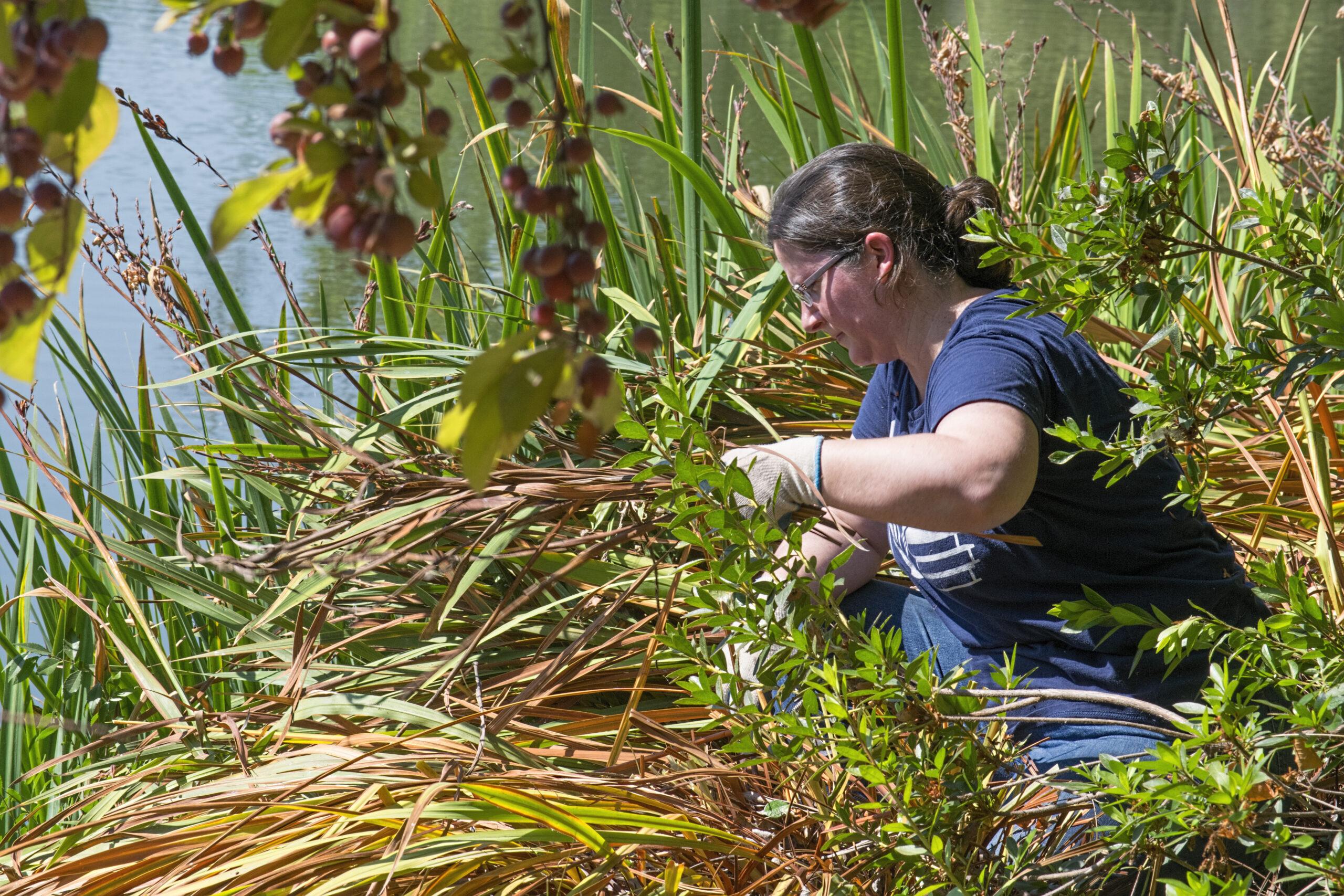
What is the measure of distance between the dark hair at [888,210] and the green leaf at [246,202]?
1.04 metres

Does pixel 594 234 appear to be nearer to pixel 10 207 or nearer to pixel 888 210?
pixel 10 207

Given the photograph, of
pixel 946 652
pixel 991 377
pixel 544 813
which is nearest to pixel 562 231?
pixel 544 813

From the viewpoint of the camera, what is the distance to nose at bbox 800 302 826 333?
139 cm

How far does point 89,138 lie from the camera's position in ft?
1.05

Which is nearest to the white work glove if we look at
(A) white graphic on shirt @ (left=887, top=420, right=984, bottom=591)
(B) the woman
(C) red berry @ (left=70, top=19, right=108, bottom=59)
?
(B) the woman

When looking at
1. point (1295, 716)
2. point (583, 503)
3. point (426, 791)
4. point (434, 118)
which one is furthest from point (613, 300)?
point (434, 118)

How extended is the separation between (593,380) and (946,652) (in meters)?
1.13

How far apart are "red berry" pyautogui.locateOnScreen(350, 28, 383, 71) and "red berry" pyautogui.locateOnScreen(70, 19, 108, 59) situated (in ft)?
0.21

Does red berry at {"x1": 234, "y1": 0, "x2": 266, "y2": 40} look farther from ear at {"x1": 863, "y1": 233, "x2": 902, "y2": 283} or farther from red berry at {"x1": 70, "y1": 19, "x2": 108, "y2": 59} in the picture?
ear at {"x1": 863, "y1": 233, "x2": 902, "y2": 283}

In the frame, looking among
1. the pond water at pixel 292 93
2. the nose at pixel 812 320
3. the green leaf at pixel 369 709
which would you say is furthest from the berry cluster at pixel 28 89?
the pond water at pixel 292 93

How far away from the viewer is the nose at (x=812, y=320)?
139 centimetres

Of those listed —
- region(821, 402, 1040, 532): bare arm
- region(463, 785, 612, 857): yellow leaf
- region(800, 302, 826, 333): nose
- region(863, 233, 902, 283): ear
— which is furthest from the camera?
region(800, 302, 826, 333): nose

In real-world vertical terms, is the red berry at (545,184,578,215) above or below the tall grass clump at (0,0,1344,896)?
above

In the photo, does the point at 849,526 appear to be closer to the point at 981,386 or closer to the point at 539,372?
the point at 981,386
